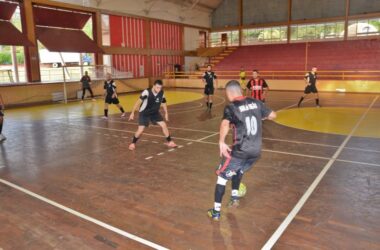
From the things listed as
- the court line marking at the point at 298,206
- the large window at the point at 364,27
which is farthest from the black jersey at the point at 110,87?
the large window at the point at 364,27

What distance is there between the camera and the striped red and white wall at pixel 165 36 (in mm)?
30922

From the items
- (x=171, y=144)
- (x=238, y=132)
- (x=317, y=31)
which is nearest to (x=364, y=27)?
(x=317, y=31)

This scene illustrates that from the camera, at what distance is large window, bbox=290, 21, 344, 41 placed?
32.3m

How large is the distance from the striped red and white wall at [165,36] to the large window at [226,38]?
607 centimetres

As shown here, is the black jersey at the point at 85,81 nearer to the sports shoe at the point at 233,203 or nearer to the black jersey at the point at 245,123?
the sports shoe at the point at 233,203

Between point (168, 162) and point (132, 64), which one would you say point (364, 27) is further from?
point (168, 162)

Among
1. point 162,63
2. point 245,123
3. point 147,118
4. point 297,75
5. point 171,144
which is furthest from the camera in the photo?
point 162,63

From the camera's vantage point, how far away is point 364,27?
31125mm

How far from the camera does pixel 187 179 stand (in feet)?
20.2

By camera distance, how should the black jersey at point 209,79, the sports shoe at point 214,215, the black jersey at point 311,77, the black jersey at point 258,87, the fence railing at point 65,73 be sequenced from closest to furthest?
the sports shoe at point 214,215 → the black jersey at point 258,87 → the black jersey at point 311,77 → the black jersey at point 209,79 → the fence railing at point 65,73

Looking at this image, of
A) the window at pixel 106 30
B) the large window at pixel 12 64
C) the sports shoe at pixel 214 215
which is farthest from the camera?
the window at pixel 106 30

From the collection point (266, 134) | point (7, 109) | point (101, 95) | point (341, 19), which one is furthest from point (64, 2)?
point (341, 19)

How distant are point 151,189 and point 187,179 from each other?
2.59 ft

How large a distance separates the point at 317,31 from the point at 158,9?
16448mm
